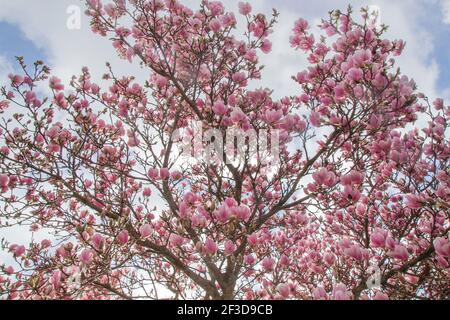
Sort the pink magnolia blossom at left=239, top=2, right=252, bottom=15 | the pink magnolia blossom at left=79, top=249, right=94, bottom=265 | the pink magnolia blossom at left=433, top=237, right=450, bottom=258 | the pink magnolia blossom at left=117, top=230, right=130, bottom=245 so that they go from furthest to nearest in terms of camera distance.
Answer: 1. the pink magnolia blossom at left=239, top=2, right=252, bottom=15
2. the pink magnolia blossom at left=117, top=230, right=130, bottom=245
3. the pink magnolia blossom at left=79, top=249, right=94, bottom=265
4. the pink magnolia blossom at left=433, top=237, right=450, bottom=258

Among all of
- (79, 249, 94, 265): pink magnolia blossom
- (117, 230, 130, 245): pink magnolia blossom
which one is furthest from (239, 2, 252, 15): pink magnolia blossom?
(79, 249, 94, 265): pink magnolia blossom

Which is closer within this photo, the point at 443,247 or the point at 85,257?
the point at 443,247

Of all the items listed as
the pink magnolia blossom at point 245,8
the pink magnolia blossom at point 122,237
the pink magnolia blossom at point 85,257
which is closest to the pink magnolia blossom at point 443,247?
the pink magnolia blossom at point 122,237

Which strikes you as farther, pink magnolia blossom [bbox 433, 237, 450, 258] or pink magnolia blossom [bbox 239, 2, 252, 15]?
pink magnolia blossom [bbox 239, 2, 252, 15]

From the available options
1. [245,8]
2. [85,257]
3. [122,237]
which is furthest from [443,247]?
[245,8]

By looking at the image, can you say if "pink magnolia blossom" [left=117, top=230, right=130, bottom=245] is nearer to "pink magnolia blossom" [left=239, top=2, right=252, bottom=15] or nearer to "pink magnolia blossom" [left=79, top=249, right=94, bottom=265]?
"pink magnolia blossom" [left=79, top=249, right=94, bottom=265]

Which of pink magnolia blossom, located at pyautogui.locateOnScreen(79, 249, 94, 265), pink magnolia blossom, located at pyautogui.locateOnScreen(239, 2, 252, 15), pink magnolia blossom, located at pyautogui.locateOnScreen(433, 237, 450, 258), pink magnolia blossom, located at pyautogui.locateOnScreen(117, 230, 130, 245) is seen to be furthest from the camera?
pink magnolia blossom, located at pyautogui.locateOnScreen(239, 2, 252, 15)

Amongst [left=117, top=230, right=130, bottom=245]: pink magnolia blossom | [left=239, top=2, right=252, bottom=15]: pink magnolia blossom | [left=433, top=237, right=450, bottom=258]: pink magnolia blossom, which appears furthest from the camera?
[left=239, top=2, right=252, bottom=15]: pink magnolia blossom

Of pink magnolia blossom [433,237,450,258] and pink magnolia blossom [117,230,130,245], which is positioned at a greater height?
pink magnolia blossom [117,230,130,245]

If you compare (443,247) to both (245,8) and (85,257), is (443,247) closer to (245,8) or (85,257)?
(85,257)

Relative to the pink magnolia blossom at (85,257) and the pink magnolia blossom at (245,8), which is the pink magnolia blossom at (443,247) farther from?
the pink magnolia blossom at (245,8)

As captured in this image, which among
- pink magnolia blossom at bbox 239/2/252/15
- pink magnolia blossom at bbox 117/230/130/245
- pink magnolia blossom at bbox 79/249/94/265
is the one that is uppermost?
pink magnolia blossom at bbox 239/2/252/15

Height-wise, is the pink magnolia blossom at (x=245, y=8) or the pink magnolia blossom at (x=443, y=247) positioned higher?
the pink magnolia blossom at (x=245, y=8)
